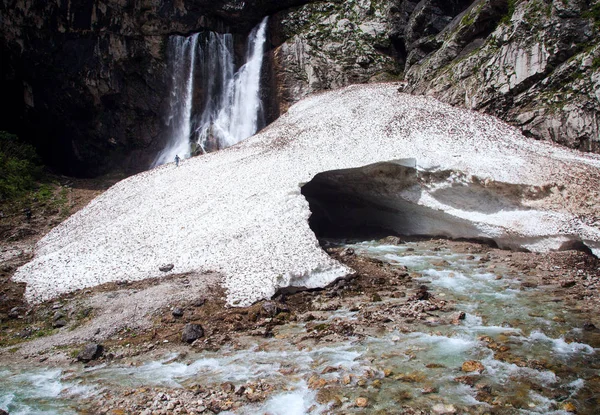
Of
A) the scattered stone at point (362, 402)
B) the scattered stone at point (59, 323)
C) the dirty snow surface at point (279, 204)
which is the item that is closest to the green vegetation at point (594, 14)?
the dirty snow surface at point (279, 204)

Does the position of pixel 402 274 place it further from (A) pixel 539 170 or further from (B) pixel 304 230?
(A) pixel 539 170

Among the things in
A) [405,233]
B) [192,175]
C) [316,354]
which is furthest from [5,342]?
[405,233]

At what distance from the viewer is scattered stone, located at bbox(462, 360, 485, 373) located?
7.48 metres

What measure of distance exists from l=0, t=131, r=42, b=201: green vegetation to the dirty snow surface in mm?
7676

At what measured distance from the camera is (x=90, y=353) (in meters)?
9.51

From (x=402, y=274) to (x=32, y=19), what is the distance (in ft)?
121

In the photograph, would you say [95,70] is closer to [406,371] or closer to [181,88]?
[181,88]

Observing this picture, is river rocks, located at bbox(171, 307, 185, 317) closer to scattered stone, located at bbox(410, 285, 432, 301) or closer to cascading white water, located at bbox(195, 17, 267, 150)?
scattered stone, located at bbox(410, 285, 432, 301)

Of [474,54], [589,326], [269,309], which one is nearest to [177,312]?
[269,309]

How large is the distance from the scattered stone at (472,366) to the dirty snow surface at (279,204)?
583 cm

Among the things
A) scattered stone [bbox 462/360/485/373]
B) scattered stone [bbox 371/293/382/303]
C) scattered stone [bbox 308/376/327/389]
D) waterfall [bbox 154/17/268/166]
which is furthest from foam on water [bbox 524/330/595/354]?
waterfall [bbox 154/17/268/166]

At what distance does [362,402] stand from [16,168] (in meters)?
31.3

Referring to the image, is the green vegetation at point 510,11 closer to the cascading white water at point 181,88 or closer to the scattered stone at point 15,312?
the cascading white water at point 181,88

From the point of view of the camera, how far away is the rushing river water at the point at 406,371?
6719 millimetres
